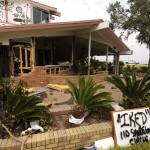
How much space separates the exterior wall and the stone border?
12509 mm

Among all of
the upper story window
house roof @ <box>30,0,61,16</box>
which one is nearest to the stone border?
the upper story window

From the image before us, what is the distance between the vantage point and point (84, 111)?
15.6 feet

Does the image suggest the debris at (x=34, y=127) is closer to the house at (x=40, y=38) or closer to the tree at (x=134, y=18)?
the house at (x=40, y=38)

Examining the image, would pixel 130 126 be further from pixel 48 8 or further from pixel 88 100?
pixel 48 8

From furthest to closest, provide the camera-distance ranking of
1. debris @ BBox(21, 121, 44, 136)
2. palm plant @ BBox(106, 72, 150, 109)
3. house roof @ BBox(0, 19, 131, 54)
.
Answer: house roof @ BBox(0, 19, 131, 54) → palm plant @ BBox(106, 72, 150, 109) → debris @ BBox(21, 121, 44, 136)

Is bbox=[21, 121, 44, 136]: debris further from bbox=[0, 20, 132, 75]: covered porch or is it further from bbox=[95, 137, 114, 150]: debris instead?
bbox=[0, 20, 132, 75]: covered porch

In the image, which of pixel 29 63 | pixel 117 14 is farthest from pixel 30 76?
pixel 117 14

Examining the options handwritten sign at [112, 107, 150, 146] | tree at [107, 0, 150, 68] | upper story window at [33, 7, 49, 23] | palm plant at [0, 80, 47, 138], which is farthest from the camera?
tree at [107, 0, 150, 68]

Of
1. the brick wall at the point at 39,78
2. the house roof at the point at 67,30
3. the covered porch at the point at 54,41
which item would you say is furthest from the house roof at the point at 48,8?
the brick wall at the point at 39,78

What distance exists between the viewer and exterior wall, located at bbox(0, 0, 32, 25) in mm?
14320

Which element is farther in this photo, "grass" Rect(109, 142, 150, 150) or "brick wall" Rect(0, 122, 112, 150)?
"grass" Rect(109, 142, 150, 150)

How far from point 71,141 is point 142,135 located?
1.80 m

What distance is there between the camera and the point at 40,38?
44.1 ft

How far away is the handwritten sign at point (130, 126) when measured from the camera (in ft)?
14.3
